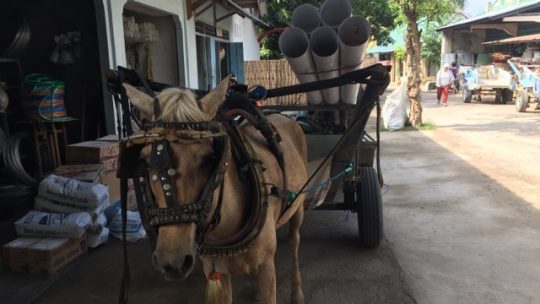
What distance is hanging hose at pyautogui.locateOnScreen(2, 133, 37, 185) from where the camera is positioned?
4.77m

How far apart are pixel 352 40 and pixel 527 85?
43.5 feet

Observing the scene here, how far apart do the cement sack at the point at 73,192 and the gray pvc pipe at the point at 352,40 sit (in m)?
2.64

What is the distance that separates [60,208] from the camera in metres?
4.27

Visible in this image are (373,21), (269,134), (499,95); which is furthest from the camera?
(373,21)

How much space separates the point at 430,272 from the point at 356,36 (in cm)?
211

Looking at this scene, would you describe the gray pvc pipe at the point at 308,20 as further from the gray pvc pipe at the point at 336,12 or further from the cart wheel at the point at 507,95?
the cart wheel at the point at 507,95

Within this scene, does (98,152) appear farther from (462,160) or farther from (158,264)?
(462,160)

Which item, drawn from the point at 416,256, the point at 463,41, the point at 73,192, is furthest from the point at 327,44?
the point at 463,41

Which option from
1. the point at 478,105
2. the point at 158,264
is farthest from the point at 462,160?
the point at 478,105

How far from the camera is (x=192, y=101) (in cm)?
178

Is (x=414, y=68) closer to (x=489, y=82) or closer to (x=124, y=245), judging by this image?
(x=489, y=82)

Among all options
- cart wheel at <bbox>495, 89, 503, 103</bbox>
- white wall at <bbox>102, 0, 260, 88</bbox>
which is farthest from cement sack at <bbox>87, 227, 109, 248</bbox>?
cart wheel at <bbox>495, 89, 503, 103</bbox>

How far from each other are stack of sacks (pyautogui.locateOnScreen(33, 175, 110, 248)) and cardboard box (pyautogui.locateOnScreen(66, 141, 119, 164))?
449 mm

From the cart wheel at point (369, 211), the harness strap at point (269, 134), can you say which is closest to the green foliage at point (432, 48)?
the cart wheel at point (369, 211)
